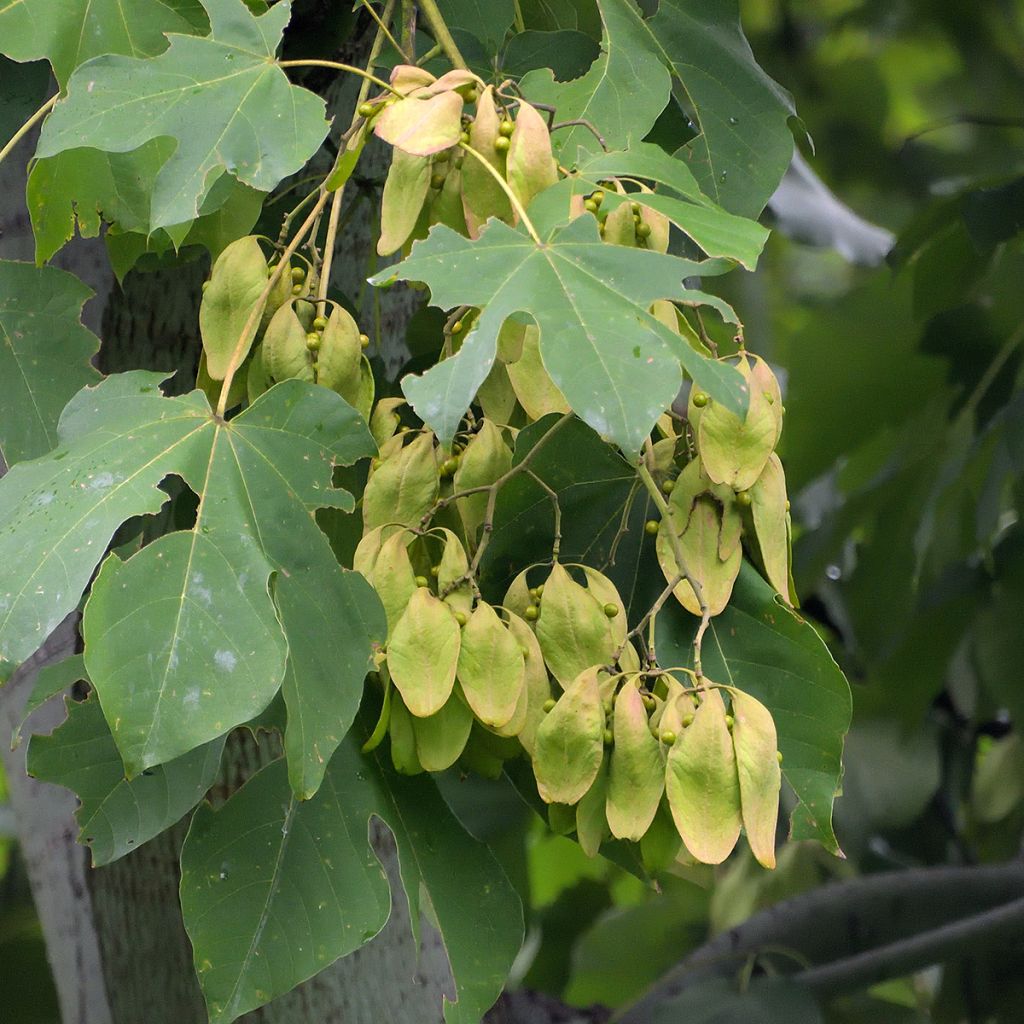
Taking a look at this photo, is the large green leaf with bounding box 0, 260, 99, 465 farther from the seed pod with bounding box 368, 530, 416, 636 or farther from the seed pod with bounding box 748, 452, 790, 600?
the seed pod with bounding box 748, 452, 790, 600

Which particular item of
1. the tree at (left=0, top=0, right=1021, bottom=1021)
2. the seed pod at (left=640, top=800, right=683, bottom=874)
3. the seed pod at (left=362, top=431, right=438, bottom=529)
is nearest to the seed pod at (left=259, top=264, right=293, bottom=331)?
the tree at (left=0, top=0, right=1021, bottom=1021)

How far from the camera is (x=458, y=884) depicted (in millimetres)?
737

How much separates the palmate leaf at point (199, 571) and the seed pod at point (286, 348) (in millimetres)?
19

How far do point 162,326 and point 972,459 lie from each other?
0.90m

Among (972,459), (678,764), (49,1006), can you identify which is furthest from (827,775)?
(49,1006)

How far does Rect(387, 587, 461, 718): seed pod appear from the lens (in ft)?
2.06

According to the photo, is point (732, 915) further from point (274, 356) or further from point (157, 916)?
point (274, 356)

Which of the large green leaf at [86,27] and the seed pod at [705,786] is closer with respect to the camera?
the seed pod at [705,786]

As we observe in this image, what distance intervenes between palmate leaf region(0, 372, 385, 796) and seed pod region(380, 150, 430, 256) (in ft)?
0.27

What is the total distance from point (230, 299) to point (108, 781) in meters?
0.25

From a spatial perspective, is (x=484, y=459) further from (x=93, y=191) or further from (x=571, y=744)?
(x=93, y=191)

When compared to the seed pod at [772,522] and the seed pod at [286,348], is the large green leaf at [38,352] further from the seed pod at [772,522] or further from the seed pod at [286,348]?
the seed pod at [772,522]

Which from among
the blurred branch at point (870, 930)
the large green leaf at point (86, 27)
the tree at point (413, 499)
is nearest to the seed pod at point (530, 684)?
the tree at point (413, 499)

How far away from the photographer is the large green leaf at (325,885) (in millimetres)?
678
